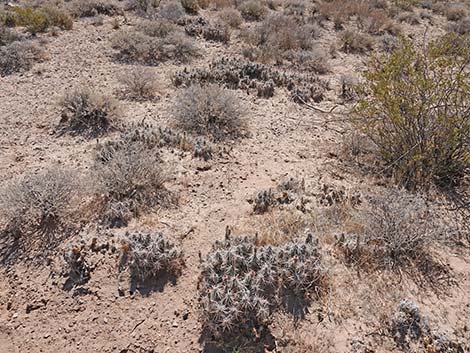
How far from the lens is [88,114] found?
5.50 meters

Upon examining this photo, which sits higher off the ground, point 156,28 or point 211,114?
point 211,114

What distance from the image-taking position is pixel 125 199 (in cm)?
395

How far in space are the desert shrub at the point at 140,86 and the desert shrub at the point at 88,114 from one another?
0.59 metres

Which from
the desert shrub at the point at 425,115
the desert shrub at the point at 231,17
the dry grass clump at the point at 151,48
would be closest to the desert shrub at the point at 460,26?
the desert shrub at the point at 231,17

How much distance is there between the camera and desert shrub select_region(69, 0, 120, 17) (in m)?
9.96

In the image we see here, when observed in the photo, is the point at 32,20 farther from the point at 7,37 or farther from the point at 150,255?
the point at 150,255

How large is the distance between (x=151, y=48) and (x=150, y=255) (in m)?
5.91

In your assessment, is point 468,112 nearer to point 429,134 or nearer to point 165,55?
point 429,134

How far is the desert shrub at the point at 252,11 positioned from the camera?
35.6ft

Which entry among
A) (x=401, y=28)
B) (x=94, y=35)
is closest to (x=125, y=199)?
(x=94, y=35)

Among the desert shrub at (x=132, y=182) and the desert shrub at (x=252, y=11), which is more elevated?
the desert shrub at (x=132, y=182)

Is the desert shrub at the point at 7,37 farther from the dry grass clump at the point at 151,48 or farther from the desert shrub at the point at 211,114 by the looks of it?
the desert shrub at the point at 211,114

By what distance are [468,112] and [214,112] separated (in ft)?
10.8

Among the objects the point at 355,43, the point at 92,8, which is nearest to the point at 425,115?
the point at 355,43
